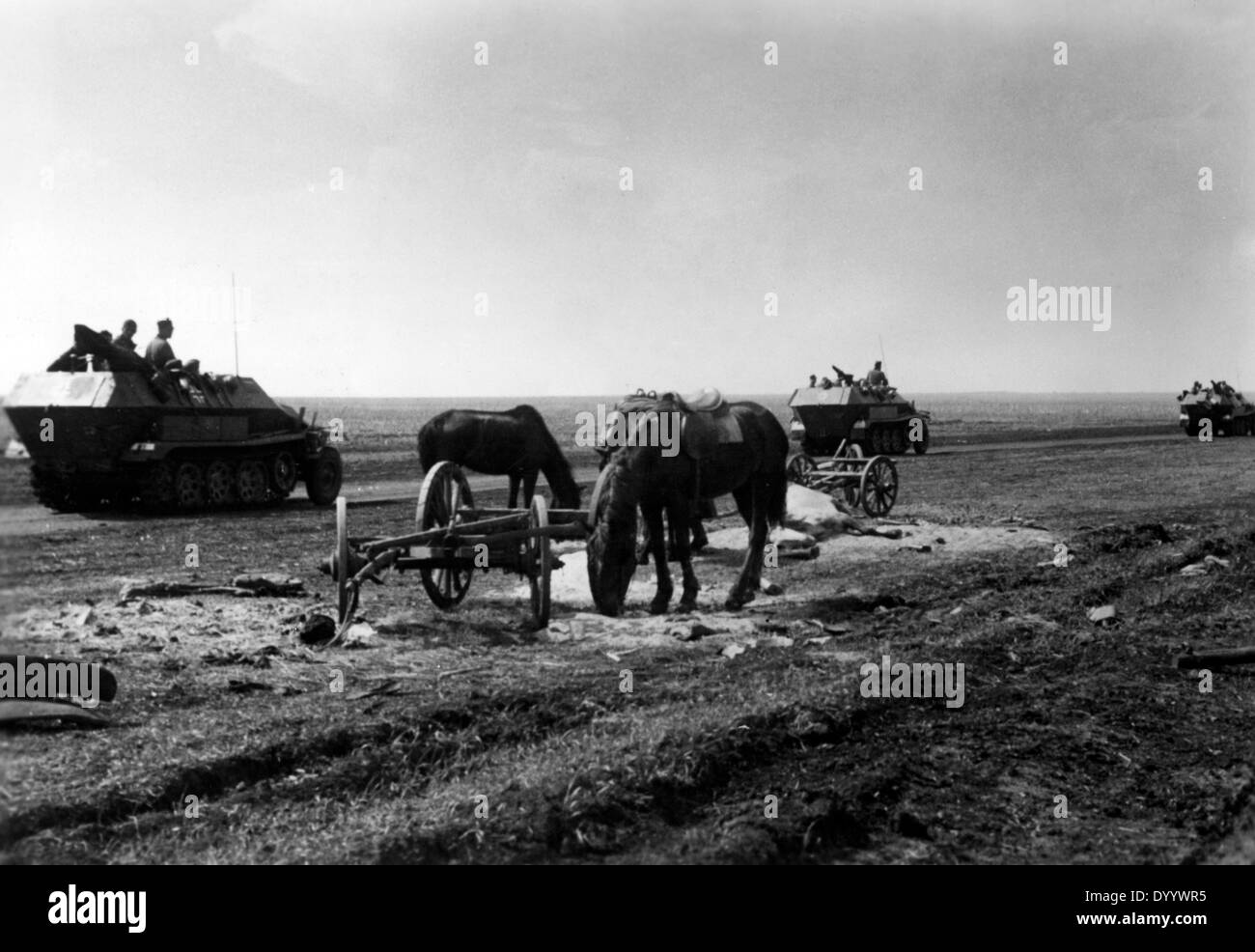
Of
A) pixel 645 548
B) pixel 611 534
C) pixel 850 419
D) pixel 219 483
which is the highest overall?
pixel 850 419

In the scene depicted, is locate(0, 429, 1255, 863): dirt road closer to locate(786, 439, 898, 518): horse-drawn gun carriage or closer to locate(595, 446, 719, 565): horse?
locate(595, 446, 719, 565): horse

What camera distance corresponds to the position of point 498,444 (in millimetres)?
15094

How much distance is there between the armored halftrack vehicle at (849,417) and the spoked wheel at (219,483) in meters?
18.0

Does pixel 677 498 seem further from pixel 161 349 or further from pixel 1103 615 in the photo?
pixel 161 349

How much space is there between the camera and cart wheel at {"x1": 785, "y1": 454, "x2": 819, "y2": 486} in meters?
17.8

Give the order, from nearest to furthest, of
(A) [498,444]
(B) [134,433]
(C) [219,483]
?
1. (A) [498,444]
2. (B) [134,433]
3. (C) [219,483]

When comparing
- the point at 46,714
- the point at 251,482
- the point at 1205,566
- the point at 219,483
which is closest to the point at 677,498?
the point at 46,714

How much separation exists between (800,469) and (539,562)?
29.7 ft

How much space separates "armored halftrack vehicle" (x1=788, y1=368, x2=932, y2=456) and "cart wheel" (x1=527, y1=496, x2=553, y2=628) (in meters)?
24.8

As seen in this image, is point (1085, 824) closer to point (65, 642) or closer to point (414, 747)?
point (414, 747)

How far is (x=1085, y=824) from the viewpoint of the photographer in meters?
5.58
